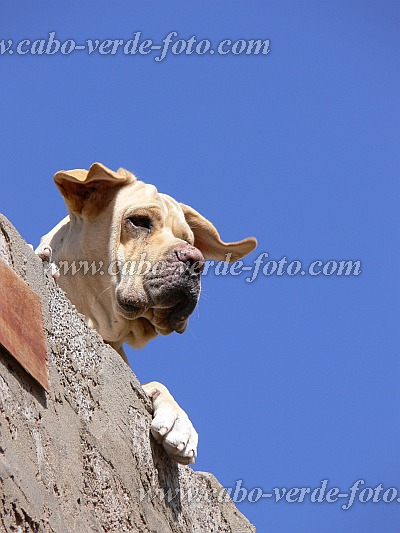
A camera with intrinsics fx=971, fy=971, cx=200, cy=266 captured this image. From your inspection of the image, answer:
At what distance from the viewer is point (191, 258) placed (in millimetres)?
6172

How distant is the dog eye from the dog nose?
0.39 meters

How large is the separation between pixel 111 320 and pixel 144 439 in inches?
85.7

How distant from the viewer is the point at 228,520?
16.1ft

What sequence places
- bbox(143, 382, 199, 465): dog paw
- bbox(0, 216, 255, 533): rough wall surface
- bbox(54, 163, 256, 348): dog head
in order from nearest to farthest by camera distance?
bbox(0, 216, 255, 533): rough wall surface → bbox(143, 382, 199, 465): dog paw → bbox(54, 163, 256, 348): dog head

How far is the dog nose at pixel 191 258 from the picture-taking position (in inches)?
243

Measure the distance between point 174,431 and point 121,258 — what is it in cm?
221

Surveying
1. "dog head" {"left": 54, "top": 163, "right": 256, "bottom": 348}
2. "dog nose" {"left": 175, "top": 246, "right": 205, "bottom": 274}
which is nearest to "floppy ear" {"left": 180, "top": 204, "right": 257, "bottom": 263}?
"dog head" {"left": 54, "top": 163, "right": 256, "bottom": 348}

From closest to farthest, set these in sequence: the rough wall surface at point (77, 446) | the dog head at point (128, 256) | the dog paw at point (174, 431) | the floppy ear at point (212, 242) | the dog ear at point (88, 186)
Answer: the rough wall surface at point (77, 446) < the dog paw at point (174, 431) < the dog head at point (128, 256) < the dog ear at point (88, 186) < the floppy ear at point (212, 242)

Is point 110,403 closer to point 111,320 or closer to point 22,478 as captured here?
point 22,478

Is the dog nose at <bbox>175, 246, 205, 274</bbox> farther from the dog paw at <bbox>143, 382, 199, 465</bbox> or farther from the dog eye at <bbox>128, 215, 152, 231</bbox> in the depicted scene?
the dog paw at <bbox>143, 382, 199, 465</bbox>

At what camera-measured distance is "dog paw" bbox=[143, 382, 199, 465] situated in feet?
13.8

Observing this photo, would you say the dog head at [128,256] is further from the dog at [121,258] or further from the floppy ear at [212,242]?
the floppy ear at [212,242]

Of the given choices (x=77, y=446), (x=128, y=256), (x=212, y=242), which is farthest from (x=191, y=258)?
(x=77, y=446)

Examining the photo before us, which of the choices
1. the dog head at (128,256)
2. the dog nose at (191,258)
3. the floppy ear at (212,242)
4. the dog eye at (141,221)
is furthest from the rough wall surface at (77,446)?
the floppy ear at (212,242)
